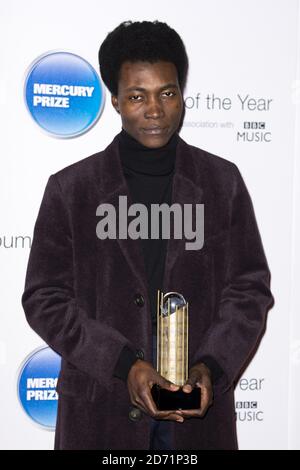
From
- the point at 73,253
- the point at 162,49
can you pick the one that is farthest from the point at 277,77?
the point at 73,253

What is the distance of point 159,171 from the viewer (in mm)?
1566

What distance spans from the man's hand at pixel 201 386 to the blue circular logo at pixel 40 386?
735 millimetres

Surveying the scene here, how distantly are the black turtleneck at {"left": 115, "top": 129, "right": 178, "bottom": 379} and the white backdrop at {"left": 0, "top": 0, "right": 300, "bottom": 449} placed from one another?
449 mm

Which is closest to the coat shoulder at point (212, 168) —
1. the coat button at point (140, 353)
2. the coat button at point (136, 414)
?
the coat button at point (140, 353)

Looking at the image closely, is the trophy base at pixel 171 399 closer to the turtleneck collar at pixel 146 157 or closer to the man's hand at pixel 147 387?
the man's hand at pixel 147 387

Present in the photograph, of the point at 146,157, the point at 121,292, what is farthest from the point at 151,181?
the point at 121,292

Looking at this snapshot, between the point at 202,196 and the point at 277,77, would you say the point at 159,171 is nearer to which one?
the point at 202,196

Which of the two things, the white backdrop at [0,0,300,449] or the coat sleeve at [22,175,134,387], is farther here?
the white backdrop at [0,0,300,449]

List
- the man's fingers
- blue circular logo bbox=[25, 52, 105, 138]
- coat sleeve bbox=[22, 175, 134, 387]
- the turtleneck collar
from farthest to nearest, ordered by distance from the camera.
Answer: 1. blue circular logo bbox=[25, 52, 105, 138]
2. the turtleneck collar
3. coat sleeve bbox=[22, 175, 134, 387]
4. the man's fingers

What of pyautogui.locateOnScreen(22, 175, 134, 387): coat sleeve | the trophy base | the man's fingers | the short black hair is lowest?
the trophy base

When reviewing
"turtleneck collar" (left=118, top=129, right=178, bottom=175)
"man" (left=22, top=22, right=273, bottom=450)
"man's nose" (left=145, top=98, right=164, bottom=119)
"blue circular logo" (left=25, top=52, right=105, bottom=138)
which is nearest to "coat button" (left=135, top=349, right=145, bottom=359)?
"man" (left=22, top=22, right=273, bottom=450)

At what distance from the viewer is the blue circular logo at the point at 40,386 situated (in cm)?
202

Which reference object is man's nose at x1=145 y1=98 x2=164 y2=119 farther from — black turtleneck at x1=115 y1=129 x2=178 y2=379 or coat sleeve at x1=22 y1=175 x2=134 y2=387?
coat sleeve at x1=22 y1=175 x2=134 y2=387

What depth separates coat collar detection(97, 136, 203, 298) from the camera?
4.90 ft
